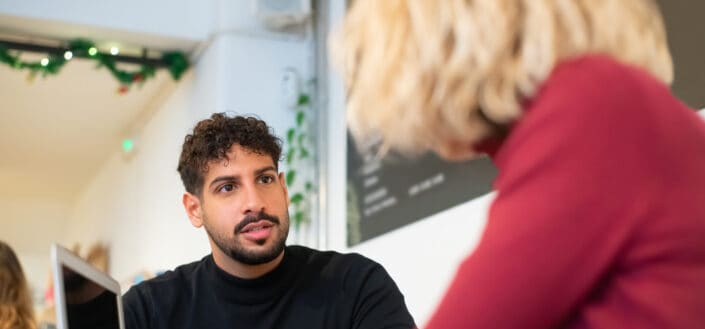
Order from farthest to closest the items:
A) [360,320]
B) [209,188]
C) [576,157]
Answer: [209,188]
[360,320]
[576,157]

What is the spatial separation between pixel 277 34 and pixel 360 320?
102 inches

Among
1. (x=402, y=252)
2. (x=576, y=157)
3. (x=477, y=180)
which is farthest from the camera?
(x=402, y=252)

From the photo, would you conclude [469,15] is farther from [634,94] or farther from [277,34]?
[277,34]

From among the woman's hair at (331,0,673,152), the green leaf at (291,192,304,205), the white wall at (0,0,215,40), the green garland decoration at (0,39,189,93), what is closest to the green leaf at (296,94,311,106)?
the green leaf at (291,192,304,205)

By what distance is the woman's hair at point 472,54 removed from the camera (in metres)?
0.79

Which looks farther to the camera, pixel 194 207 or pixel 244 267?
pixel 194 207

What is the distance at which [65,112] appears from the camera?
203 inches

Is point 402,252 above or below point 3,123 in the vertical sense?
below

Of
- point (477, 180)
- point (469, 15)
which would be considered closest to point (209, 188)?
point (477, 180)

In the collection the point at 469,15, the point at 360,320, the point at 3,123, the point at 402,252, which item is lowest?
the point at 402,252

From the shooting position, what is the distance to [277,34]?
4.31 metres

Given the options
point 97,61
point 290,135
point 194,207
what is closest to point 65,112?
point 97,61

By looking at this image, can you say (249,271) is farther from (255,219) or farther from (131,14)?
(131,14)

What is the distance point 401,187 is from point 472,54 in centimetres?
266
